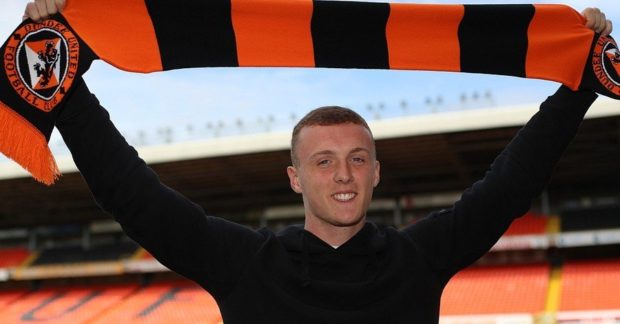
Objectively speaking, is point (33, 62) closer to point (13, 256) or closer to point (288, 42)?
point (288, 42)

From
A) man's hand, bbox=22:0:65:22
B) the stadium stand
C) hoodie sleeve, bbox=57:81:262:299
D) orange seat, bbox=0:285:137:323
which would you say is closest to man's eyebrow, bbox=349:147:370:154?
hoodie sleeve, bbox=57:81:262:299

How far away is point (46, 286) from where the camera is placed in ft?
76.6

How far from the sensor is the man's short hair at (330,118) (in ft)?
6.24

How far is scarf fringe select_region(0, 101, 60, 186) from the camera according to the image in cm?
196

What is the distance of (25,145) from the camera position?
1995 millimetres

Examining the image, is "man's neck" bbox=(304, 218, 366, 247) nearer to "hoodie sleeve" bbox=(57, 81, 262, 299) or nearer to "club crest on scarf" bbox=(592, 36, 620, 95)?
"hoodie sleeve" bbox=(57, 81, 262, 299)

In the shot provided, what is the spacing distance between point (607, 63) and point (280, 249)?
1460 millimetres

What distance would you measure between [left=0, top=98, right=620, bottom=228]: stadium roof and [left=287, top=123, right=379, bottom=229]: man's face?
1471 centimetres

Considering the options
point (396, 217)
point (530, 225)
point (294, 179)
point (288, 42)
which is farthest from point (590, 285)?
point (294, 179)

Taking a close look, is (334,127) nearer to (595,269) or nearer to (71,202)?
(595,269)

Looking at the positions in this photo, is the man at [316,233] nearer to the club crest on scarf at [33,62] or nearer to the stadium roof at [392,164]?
the club crest on scarf at [33,62]

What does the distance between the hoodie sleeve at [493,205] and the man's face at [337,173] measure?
24 cm

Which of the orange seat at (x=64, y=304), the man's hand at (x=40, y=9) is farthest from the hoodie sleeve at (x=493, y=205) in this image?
the orange seat at (x=64, y=304)

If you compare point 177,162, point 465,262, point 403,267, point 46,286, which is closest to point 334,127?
point 403,267
